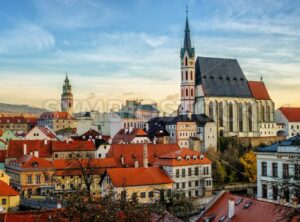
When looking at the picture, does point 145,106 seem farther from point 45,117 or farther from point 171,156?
point 171,156

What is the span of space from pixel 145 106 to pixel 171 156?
76643 mm

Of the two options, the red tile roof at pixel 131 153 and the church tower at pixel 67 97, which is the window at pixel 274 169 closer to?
the red tile roof at pixel 131 153

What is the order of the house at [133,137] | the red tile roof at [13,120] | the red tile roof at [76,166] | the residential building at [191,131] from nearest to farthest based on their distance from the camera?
the red tile roof at [76,166]
the house at [133,137]
the residential building at [191,131]
the red tile roof at [13,120]

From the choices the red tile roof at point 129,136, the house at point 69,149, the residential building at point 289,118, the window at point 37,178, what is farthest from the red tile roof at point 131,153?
the residential building at point 289,118

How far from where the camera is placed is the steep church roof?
9388cm

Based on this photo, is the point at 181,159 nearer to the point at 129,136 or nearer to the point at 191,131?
the point at 129,136

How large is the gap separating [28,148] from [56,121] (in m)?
69.8

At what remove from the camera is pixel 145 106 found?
412 feet

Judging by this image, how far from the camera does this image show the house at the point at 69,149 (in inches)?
2414

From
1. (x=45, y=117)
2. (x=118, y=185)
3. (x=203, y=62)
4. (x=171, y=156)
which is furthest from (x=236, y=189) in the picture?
(x=45, y=117)

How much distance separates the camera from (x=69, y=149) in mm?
62344

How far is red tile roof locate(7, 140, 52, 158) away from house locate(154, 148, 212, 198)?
58.3 ft

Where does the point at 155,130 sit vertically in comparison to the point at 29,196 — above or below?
above

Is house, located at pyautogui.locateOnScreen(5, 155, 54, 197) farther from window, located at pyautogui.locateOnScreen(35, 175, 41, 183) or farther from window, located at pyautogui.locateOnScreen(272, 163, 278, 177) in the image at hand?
window, located at pyautogui.locateOnScreen(272, 163, 278, 177)
